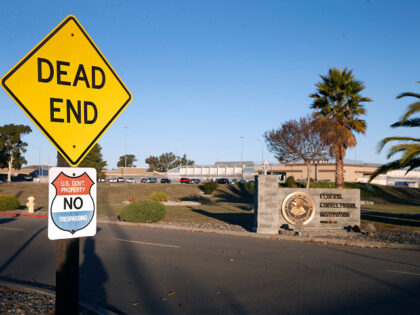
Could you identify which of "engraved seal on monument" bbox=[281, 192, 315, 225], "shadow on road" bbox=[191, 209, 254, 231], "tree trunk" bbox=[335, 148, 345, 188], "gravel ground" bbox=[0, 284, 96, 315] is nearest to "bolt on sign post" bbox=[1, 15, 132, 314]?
"gravel ground" bbox=[0, 284, 96, 315]

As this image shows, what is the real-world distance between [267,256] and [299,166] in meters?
68.7

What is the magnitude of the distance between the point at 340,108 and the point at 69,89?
104 ft

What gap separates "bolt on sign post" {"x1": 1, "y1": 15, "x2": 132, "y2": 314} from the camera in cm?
315

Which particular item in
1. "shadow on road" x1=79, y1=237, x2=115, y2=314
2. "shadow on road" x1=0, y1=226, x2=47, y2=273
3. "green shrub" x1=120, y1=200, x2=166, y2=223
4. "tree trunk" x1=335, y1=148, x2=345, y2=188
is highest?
"tree trunk" x1=335, y1=148, x2=345, y2=188

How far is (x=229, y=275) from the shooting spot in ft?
28.3

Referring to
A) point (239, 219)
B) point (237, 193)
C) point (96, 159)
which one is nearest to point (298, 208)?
point (239, 219)

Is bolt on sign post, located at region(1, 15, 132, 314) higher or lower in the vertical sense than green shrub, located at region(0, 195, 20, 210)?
higher

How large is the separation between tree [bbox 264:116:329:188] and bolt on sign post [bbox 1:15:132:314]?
34.7 m

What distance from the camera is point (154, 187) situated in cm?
5525

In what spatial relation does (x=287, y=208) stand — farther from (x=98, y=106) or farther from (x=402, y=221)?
(x=98, y=106)

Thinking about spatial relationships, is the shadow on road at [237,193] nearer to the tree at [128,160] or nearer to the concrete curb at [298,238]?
the concrete curb at [298,238]

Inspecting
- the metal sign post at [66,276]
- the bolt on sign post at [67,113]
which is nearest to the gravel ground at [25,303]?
the metal sign post at [66,276]

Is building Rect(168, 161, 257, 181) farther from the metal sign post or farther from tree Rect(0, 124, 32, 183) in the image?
the metal sign post

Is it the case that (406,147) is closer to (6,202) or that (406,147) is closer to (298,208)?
(298,208)
